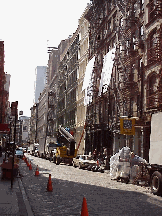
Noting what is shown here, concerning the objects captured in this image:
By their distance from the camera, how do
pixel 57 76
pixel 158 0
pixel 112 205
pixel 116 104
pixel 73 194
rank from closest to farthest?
pixel 112 205
pixel 73 194
pixel 158 0
pixel 116 104
pixel 57 76

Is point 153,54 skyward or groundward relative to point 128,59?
groundward

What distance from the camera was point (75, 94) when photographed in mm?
72250

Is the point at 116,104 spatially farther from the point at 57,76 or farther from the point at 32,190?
the point at 57,76

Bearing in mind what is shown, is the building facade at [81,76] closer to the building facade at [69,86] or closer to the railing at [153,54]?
the building facade at [69,86]

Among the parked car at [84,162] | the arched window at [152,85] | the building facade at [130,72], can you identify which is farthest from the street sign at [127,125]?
the parked car at [84,162]

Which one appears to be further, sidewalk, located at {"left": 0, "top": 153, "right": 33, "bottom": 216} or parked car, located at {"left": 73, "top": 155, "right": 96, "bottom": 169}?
parked car, located at {"left": 73, "top": 155, "right": 96, "bottom": 169}

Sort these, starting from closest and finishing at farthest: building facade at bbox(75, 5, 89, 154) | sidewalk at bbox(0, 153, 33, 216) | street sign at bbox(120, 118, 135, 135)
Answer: sidewalk at bbox(0, 153, 33, 216)
street sign at bbox(120, 118, 135, 135)
building facade at bbox(75, 5, 89, 154)

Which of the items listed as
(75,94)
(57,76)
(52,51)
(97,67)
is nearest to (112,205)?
(97,67)

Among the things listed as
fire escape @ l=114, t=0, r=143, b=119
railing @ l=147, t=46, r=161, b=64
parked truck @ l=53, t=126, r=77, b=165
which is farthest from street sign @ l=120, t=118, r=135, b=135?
parked truck @ l=53, t=126, r=77, b=165

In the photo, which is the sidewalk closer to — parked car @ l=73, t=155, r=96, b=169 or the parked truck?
parked car @ l=73, t=155, r=96, b=169

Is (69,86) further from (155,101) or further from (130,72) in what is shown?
(155,101)

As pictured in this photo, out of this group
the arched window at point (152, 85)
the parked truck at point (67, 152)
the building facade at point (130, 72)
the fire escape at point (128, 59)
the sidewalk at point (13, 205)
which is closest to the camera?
the sidewalk at point (13, 205)

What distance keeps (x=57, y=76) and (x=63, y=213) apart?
92788 millimetres

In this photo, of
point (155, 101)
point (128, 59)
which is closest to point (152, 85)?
point (155, 101)
